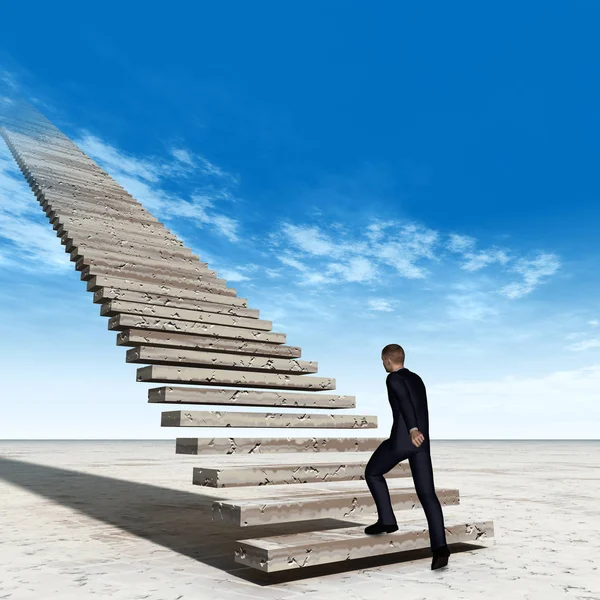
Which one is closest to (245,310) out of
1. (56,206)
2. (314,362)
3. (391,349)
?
(314,362)

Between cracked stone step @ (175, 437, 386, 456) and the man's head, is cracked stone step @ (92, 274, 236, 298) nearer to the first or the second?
cracked stone step @ (175, 437, 386, 456)

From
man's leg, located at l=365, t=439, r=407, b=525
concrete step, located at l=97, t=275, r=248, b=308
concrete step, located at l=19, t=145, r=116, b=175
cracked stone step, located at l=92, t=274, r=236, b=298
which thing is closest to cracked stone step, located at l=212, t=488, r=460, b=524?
man's leg, located at l=365, t=439, r=407, b=525

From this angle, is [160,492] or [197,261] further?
[160,492]

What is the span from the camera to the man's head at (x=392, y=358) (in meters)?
5.55

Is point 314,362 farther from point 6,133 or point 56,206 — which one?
point 6,133

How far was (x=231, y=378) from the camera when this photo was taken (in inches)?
253

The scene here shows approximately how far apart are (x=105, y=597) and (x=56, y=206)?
21.6 feet

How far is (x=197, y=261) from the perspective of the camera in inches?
376

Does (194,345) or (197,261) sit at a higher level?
(197,261)

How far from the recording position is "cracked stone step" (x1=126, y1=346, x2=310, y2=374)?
631 centimetres

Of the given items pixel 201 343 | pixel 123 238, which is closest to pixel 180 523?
pixel 201 343

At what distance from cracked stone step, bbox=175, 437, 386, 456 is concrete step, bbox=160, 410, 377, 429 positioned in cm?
20

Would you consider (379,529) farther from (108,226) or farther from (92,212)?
(92,212)

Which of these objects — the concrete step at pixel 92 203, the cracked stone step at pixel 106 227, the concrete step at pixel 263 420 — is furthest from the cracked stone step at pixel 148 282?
the concrete step at pixel 92 203
